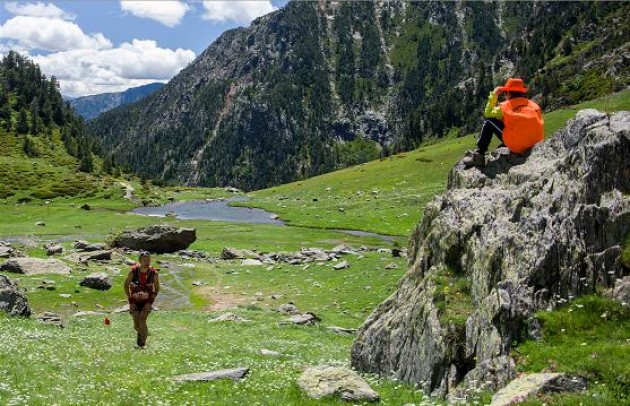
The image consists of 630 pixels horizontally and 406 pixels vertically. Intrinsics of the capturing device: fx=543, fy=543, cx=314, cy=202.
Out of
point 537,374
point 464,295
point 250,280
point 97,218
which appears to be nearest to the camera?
point 537,374

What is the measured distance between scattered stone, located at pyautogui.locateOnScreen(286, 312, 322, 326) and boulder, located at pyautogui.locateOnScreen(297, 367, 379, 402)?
18.2m

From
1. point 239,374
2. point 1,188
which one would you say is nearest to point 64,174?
point 1,188

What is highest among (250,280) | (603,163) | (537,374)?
(603,163)

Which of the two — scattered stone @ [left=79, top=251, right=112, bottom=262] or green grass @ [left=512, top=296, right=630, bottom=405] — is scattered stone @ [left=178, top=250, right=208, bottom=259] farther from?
green grass @ [left=512, top=296, right=630, bottom=405]

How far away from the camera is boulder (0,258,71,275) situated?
157ft

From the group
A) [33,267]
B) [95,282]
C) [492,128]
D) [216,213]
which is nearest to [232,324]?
[95,282]

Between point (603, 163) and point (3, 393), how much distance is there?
17983 mm

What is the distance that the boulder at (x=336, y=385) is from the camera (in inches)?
599

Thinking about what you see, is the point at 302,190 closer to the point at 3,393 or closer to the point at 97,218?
the point at 97,218

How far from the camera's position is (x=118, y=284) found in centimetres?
4675

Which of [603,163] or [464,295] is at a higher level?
[603,163]

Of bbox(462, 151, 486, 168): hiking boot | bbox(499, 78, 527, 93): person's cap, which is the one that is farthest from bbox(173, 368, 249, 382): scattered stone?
bbox(499, 78, 527, 93): person's cap

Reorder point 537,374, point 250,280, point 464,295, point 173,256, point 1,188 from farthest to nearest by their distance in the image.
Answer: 1. point 1,188
2. point 173,256
3. point 250,280
4. point 464,295
5. point 537,374

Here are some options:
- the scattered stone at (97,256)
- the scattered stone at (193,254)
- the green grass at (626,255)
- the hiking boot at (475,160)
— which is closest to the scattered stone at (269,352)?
the hiking boot at (475,160)
